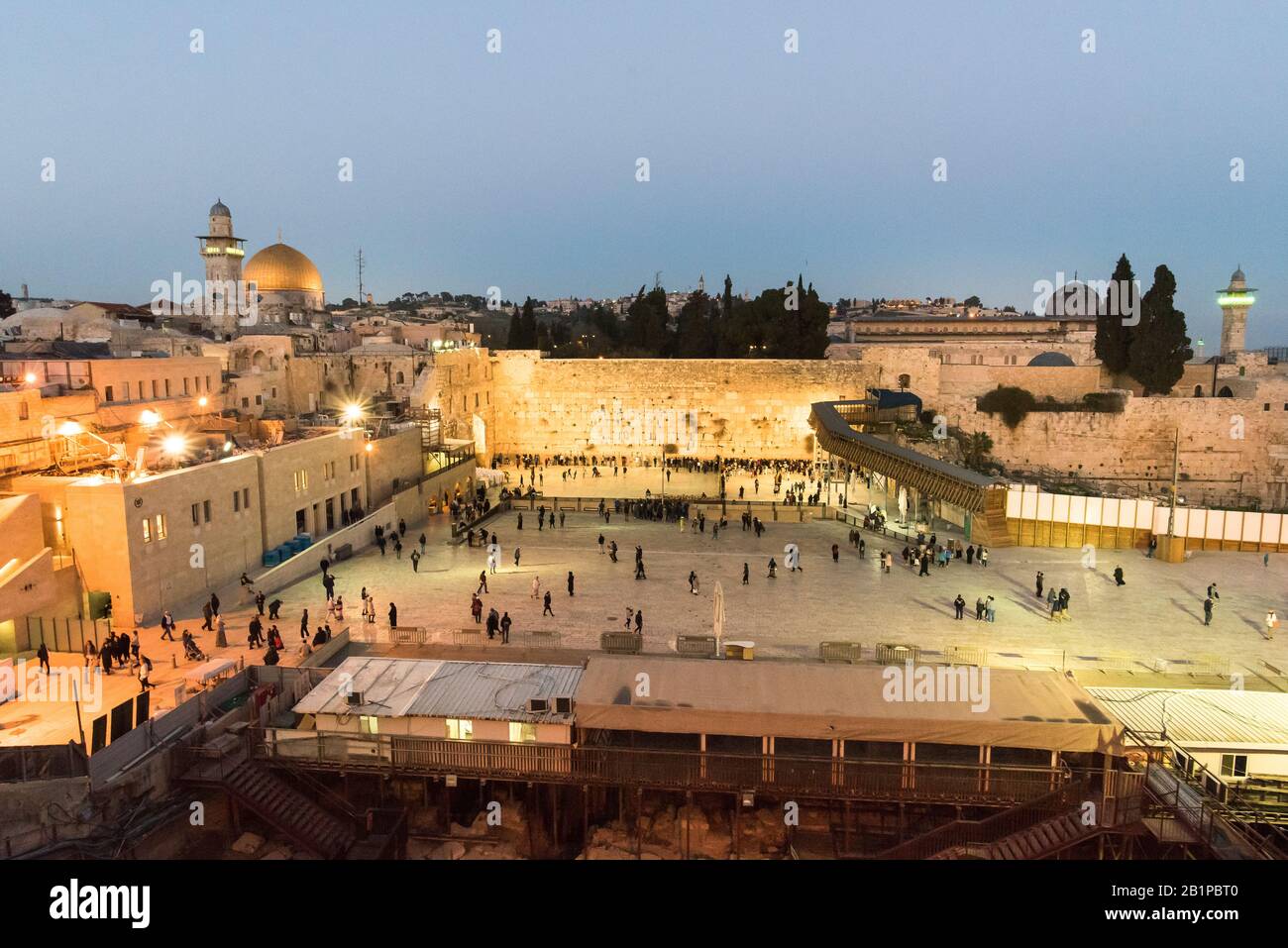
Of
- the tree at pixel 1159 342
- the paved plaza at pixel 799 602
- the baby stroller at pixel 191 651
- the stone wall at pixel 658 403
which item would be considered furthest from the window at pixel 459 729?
the tree at pixel 1159 342

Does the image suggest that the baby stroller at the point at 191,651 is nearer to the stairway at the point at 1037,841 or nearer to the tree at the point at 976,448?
the stairway at the point at 1037,841

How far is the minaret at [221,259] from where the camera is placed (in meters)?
39.8

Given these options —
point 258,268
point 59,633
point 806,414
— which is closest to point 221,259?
point 258,268

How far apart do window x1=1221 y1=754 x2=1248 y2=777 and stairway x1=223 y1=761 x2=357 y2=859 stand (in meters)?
10.3

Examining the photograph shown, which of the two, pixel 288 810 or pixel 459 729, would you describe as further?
pixel 459 729

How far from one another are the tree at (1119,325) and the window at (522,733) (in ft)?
101

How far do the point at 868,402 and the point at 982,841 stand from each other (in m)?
25.2

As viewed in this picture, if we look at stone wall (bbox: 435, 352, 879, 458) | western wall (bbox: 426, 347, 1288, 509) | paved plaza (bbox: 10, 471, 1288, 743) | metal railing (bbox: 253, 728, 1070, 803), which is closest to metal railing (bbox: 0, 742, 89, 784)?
paved plaza (bbox: 10, 471, 1288, 743)

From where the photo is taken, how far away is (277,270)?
40.8m

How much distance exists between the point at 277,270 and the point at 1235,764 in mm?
41806

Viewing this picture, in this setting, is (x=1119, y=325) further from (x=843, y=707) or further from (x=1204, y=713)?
(x=843, y=707)

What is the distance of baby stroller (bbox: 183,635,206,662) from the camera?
1218 centimetres

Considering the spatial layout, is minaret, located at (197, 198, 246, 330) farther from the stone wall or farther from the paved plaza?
the paved plaza
